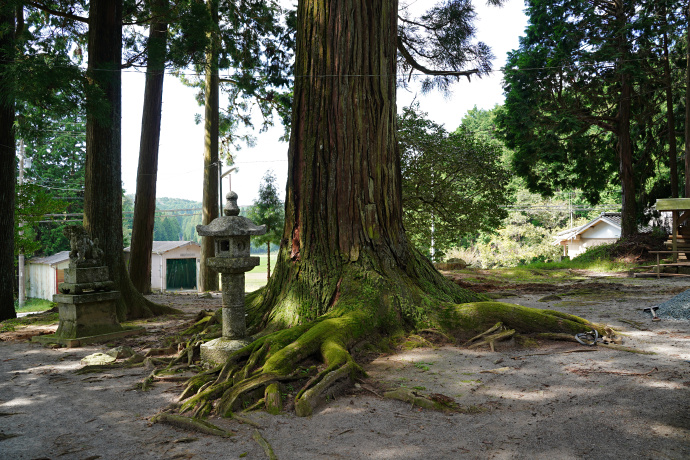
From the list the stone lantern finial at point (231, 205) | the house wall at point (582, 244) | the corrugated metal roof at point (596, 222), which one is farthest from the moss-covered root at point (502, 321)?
the house wall at point (582, 244)

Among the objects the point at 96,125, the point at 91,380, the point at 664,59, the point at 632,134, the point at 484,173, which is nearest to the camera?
the point at 91,380

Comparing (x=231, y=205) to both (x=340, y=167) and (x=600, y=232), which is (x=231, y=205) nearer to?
(x=340, y=167)

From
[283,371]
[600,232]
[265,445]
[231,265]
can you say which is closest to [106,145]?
[231,265]

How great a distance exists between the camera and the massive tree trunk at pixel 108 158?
767cm

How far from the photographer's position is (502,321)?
16.6 ft

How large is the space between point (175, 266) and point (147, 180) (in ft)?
57.6

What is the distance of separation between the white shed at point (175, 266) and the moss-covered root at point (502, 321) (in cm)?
2344

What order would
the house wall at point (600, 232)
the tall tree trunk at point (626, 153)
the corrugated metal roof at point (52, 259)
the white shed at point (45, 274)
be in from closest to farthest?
the tall tree trunk at point (626, 153) → the corrugated metal roof at point (52, 259) → the white shed at point (45, 274) → the house wall at point (600, 232)

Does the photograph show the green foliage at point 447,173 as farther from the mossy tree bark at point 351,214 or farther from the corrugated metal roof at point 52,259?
the corrugated metal roof at point 52,259

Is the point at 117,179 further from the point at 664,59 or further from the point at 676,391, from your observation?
the point at 664,59

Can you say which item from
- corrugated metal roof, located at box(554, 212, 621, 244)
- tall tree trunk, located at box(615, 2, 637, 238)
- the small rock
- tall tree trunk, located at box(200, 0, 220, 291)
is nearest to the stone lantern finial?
the small rock

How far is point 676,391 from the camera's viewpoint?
10.8 feet

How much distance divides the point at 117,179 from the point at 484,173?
8.92 m

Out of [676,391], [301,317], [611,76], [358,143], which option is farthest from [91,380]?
[611,76]
